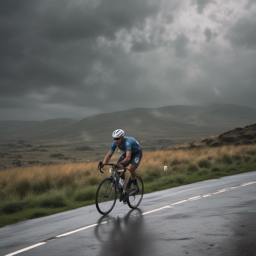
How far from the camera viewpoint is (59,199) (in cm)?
1173

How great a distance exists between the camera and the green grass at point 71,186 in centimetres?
1080

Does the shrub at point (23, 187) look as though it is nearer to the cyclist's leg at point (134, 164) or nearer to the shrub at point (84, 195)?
the shrub at point (84, 195)

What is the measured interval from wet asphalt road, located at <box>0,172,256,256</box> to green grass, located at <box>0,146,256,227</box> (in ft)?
6.42

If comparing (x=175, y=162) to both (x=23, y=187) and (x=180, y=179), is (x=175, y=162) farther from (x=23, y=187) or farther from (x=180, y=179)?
(x=23, y=187)

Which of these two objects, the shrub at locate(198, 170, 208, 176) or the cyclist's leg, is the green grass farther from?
the cyclist's leg

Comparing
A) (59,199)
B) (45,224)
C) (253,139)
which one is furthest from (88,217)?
(253,139)

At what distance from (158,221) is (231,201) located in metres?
2.90

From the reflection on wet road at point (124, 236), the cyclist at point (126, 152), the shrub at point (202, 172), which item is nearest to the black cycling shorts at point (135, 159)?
the cyclist at point (126, 152)

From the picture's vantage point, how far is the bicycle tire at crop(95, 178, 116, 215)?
27.6ft

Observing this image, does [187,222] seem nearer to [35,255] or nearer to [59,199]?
[35,255]

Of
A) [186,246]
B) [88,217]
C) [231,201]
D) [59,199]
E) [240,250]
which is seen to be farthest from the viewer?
[59,199]

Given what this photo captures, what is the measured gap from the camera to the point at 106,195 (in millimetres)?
8578

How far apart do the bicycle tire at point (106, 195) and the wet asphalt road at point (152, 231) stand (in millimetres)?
218

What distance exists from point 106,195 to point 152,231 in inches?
97.9
